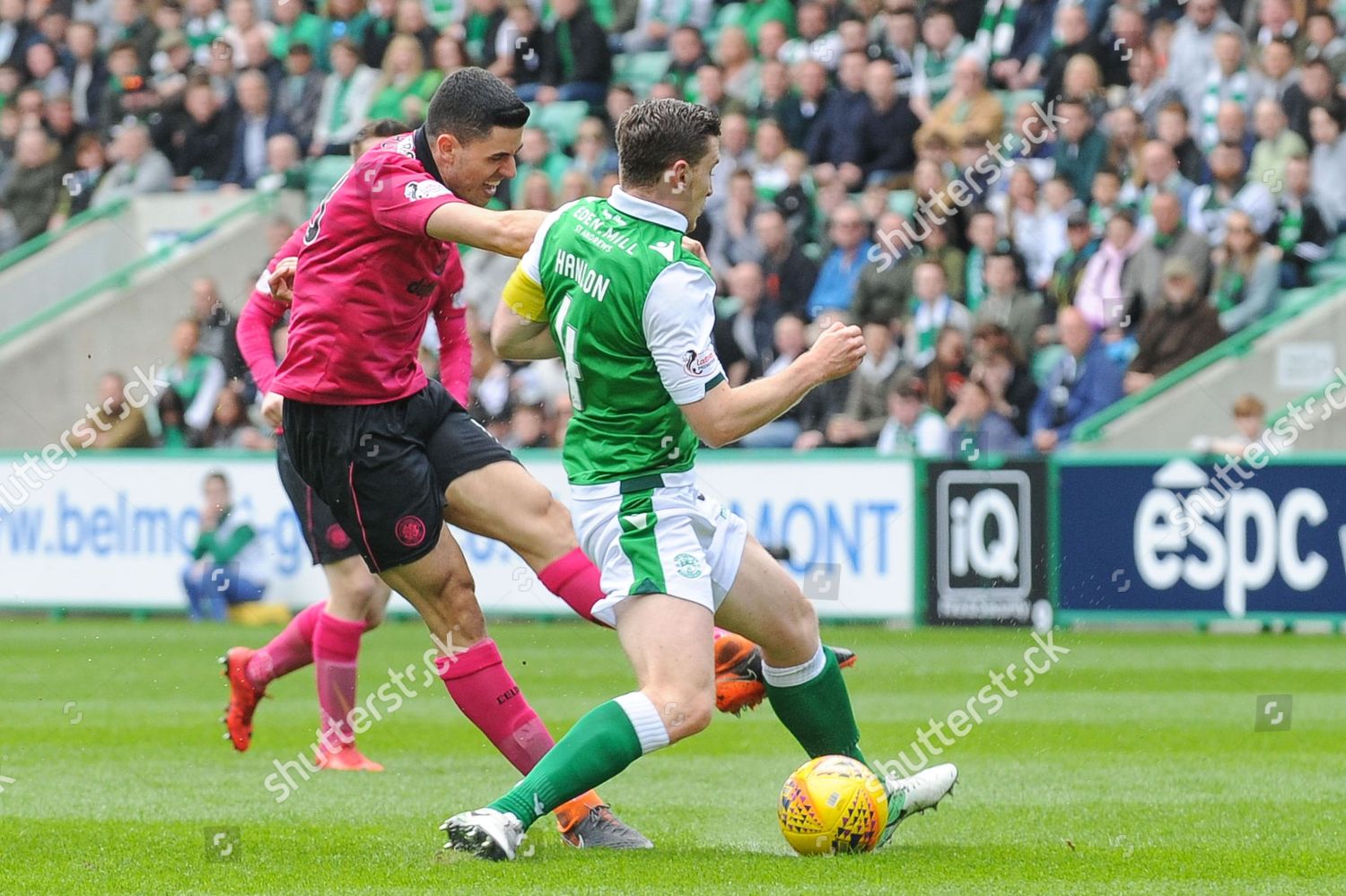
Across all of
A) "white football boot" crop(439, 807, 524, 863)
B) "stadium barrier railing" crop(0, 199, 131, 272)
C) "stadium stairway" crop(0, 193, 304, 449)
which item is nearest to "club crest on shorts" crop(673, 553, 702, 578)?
"white football boot" crop(439, 807, 524, 863)

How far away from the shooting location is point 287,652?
8.58 m

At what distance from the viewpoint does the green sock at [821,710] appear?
6.09 m

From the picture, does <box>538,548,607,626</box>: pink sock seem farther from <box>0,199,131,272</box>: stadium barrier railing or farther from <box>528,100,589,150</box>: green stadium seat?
<box>0,199,131,272</box>: stadium barrier railing

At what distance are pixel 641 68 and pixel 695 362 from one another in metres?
15.0

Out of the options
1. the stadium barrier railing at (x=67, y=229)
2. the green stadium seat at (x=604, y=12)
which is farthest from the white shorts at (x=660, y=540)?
the stadium barrier railing at (x=67, y=229)

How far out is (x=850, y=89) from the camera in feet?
58.6

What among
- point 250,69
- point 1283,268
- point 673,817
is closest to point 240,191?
point 250,69

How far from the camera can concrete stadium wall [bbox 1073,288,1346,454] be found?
15.4 meters

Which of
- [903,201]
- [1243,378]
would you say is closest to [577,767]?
[1243,378]

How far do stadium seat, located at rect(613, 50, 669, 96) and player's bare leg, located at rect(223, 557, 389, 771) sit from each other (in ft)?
39.2

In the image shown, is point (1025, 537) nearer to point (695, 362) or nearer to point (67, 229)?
point (695, 362)

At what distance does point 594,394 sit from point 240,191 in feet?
50.7

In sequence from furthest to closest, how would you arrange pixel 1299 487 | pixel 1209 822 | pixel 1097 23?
1. pixel 1097 23
2. pixel 1299 487
3. pixel 1209 822

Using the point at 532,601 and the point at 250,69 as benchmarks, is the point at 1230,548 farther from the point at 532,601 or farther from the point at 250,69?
the point at 250,69
